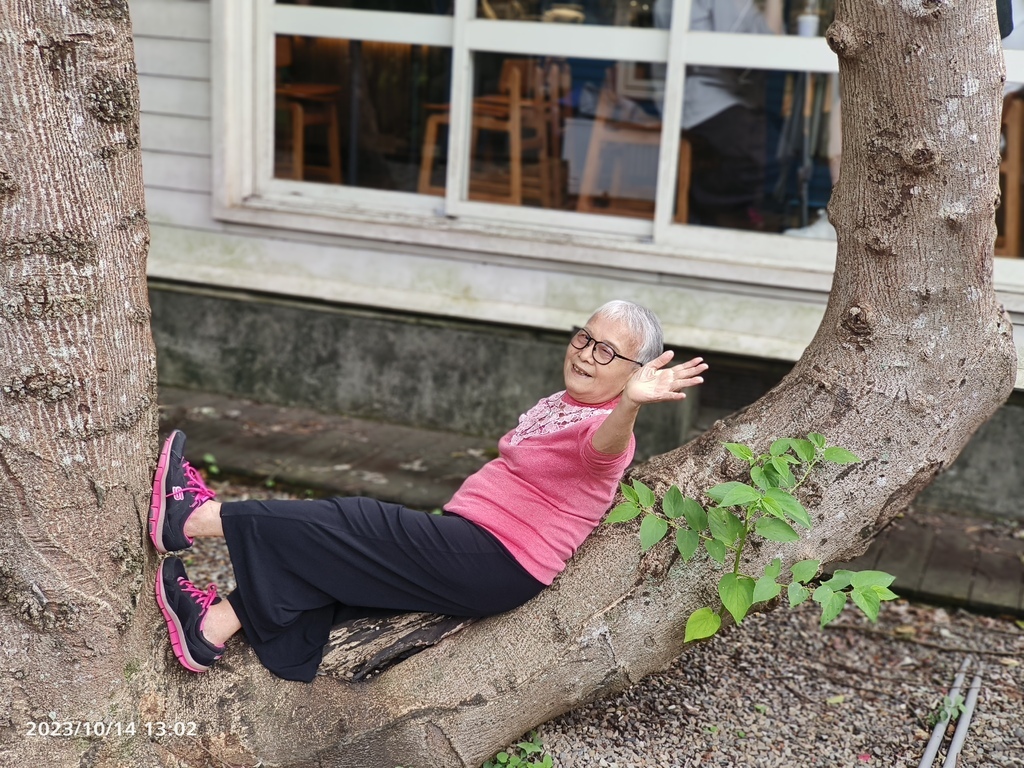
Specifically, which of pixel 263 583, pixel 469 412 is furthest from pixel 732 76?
pixel 263 583

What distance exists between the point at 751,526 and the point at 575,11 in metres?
3.85

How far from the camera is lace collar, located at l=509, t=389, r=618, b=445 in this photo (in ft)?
9.85

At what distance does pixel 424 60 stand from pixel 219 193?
1.41 m

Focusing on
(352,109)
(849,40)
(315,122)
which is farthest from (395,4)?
(849,40)

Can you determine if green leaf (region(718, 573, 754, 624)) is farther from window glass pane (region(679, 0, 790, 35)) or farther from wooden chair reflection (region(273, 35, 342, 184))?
wooden chair reflection (region(273, 35, 342, 184))

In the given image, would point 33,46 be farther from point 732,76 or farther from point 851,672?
point 732,76

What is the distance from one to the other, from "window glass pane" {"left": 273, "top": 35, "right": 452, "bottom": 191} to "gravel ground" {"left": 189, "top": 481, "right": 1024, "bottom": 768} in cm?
291

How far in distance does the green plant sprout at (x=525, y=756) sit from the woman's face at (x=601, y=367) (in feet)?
3.41

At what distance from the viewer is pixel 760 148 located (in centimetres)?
603

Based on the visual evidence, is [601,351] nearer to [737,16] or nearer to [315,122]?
[737,16]

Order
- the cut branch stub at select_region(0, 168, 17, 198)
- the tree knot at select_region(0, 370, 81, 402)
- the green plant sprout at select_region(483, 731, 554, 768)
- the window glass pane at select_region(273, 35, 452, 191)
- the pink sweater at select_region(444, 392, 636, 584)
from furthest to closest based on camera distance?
the window glass pane at select_region(273, 35, 452, 191), the green plant sprout at select_region(483, 731, 554, 768), the pink sweater at select_region(444, 392, 636, 584), the tree knot at select_region(0, 370, 81, 402), the cut branch stub at select_region(0, 168, 17, 198)

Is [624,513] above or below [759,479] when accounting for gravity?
below

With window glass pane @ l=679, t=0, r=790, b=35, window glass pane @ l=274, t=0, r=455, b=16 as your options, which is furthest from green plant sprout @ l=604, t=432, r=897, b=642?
window glass pane @ l=274, t=0, r=455, b=16

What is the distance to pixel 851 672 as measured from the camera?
3.98 m
